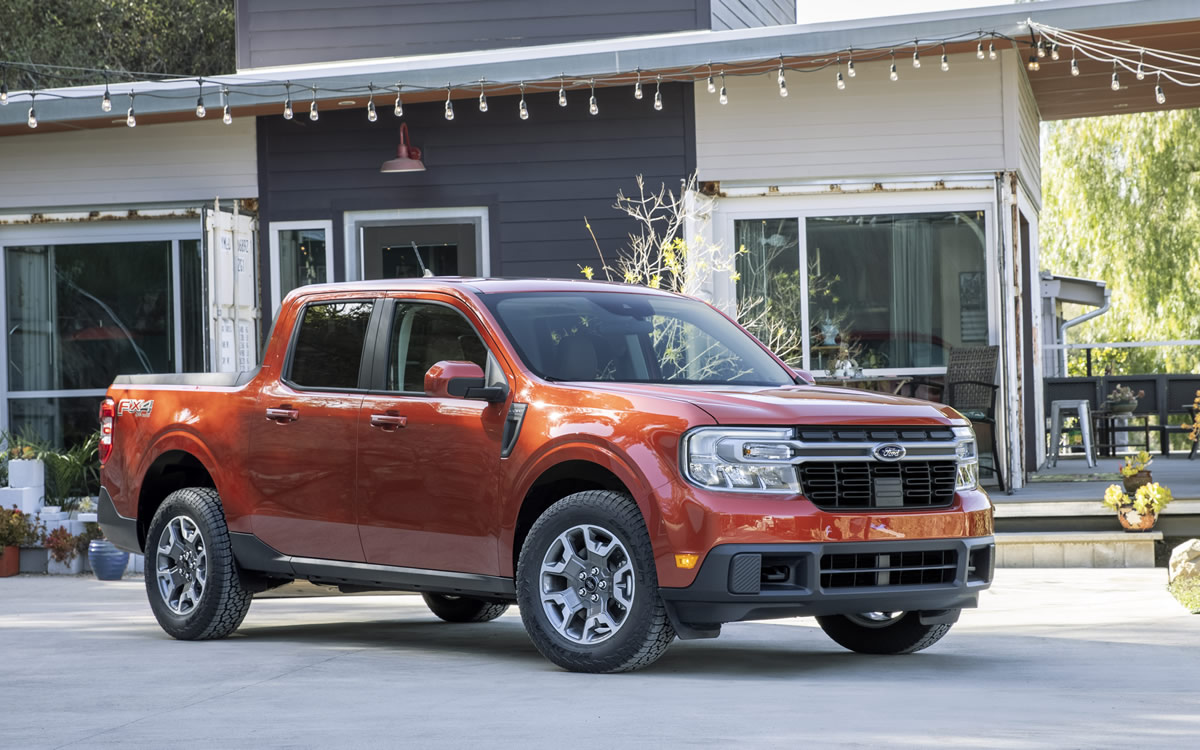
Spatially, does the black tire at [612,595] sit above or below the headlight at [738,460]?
below

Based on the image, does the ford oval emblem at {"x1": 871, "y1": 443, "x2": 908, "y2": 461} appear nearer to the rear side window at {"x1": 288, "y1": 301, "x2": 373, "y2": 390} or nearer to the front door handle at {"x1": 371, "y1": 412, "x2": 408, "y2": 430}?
the front door handle at {"x1": 371, "y1": 412, "x2": 408, "y2": 430}

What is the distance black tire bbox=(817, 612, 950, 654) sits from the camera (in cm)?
743

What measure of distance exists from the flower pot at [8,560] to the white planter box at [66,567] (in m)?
0.28

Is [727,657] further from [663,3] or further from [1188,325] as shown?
[1188,325]

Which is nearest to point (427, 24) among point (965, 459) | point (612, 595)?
point (965, 459)

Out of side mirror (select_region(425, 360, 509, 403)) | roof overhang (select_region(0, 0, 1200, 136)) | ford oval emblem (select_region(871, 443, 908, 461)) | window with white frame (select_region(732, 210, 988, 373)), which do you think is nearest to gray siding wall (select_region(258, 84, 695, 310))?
roof overhang (select_region(0, 0, 1200, 136))

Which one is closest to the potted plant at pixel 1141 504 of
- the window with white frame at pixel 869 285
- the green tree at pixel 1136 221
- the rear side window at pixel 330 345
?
the window with white frame at pixel 869 285

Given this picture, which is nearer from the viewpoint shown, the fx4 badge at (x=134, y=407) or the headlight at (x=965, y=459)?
the headlight at (x=965, y=459)

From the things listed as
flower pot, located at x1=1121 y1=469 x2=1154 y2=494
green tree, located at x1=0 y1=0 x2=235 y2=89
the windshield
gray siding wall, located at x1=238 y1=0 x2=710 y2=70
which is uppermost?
green tree, located at x1=0 y1=0 x2=235 y2=89

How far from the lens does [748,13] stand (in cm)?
1773

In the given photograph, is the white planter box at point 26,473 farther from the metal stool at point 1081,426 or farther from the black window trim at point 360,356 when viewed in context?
the metal stool at point 1081,426

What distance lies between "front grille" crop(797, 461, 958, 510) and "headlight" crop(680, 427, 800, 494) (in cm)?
10

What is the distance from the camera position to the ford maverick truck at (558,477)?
20.9 feet

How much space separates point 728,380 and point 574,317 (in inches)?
30.8
